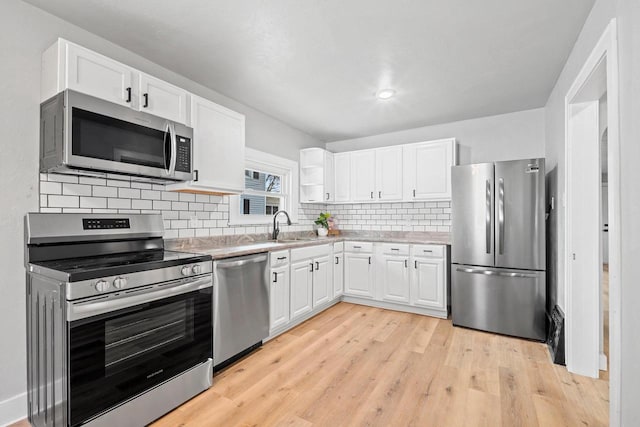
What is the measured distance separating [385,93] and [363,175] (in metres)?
1.52

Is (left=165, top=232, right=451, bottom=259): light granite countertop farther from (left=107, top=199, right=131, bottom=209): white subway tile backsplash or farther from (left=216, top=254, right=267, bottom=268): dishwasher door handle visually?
(left=107, top=199, right=131, bottom=209): white subway tile backsplash

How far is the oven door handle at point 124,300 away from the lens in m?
1.52

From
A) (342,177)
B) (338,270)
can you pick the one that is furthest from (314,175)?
(338,270)

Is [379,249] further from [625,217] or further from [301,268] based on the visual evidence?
[625,217]

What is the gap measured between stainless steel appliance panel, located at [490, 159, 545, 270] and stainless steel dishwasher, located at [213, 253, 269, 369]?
96.9 inches

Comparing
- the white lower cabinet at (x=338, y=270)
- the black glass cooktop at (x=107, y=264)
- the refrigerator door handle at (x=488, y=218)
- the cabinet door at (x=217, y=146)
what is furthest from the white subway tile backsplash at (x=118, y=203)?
the refrigerator door handle at (x=488, y=218)

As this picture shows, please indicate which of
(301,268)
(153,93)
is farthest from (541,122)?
(153,93)

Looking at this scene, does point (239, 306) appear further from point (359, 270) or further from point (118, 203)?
point (359, 270)

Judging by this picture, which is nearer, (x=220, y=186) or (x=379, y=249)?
(x=220, y=186)

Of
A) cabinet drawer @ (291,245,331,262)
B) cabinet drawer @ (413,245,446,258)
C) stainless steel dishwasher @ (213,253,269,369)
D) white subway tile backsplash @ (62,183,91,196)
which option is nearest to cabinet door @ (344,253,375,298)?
cabinet drawer @ (291,245,331,262)

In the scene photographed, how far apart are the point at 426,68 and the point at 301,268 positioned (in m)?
2.31

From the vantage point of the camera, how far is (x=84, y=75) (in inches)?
75.5

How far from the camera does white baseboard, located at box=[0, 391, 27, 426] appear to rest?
1.80m

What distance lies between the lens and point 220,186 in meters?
2.81
